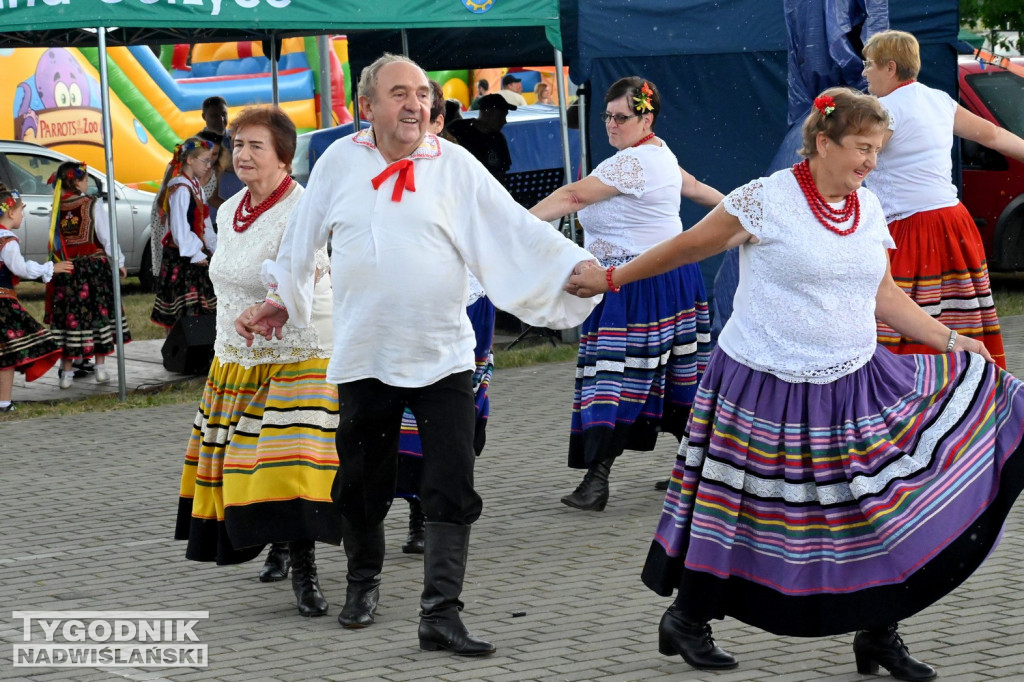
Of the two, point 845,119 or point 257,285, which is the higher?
point 845,119

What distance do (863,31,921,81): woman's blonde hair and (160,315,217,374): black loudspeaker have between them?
5564 mm

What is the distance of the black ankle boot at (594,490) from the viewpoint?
275 inches

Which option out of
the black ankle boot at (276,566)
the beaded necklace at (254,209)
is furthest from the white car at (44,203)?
the beaded necklace at (254,209)

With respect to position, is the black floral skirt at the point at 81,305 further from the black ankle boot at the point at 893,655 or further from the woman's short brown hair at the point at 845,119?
the black ankle boot at the point at 893,655

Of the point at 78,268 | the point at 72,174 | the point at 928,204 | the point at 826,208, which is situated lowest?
the point at 78,268

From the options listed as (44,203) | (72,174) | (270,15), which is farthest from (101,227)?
(44,203)

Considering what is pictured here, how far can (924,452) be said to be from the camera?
436cm

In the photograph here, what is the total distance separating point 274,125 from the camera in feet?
18.0

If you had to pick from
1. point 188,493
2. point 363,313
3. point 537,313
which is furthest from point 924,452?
point 188,493

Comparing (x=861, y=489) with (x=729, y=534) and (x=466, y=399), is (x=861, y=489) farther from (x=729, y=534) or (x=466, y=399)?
(x=466, y=399)

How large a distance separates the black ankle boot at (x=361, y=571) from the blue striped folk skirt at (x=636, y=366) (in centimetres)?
194

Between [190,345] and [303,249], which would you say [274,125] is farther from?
[190,345]

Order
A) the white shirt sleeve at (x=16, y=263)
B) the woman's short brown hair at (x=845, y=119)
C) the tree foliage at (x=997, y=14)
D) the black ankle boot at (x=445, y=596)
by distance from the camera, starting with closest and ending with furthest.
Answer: the woman's short brown hair at (x=845, y=119), the black ankle boot at (x=445, y=596), the white shirt sleeve at (x=16, y=263), the tree foliage at (x=997, y=14)

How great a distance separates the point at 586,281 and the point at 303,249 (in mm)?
956
